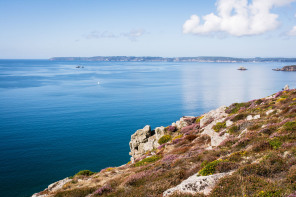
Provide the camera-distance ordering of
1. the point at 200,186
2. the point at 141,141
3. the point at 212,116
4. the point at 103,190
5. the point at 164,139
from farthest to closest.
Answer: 1. the point at 141,141
2. the point at 212,116
3. the point at 164,139
4. the point at 103,190
5. the point at 200,186

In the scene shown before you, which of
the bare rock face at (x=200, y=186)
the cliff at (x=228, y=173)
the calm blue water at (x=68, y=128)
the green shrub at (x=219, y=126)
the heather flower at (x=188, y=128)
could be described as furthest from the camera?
the calm blue water at (x=68, y=128)

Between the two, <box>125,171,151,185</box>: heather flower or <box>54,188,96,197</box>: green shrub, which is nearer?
<box>125,171,151,185</box>: heather flower

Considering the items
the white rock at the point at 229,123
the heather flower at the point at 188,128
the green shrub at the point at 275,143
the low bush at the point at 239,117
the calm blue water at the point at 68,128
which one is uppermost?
the green shrub at the point at 275,143

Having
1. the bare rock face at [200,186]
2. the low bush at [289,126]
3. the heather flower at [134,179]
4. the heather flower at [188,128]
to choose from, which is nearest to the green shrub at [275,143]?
the low bush at [289,126]

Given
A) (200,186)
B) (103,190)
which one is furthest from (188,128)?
(200,186)

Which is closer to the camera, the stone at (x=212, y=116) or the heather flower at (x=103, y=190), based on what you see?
the heather flower at (x=103, y=190)

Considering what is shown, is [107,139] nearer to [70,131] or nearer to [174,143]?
[70,131]

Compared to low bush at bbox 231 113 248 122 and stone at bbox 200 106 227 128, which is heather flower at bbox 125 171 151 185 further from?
stone at bbox 200 106 227 128

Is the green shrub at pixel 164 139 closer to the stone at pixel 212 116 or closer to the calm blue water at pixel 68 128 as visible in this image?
the stone at pixel 212 116

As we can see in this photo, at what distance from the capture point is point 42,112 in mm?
77625

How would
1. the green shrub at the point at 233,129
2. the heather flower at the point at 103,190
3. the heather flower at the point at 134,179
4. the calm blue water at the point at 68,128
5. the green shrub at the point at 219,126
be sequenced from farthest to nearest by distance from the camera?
the calm blue water at the point at 68,128 < the green shrub at the point at 219,126 < the green shrub at the point at 233,129 < the heather flower at the point at 134,179 < the heather flower at the point at 103,190

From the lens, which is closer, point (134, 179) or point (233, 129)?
point (134, 179)

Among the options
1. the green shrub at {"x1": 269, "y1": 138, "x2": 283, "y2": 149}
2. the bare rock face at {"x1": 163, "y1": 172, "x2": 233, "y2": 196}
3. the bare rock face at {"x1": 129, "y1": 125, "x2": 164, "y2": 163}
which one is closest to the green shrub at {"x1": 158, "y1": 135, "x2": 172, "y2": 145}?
the bare rock face at {"x1": 129, "y1": 125, "x2": 164, "y2": 163}

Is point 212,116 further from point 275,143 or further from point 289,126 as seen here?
point 275,143
